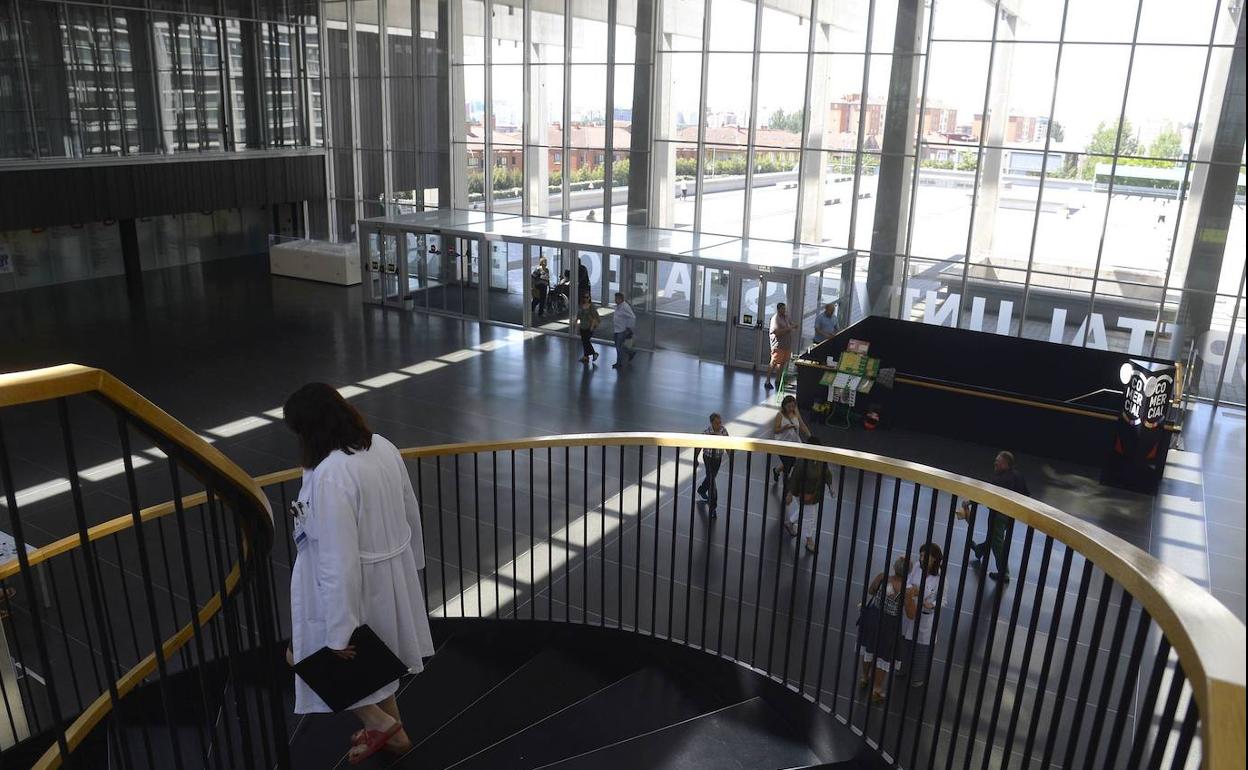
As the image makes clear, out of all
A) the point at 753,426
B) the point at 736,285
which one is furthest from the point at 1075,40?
the point at 753,426

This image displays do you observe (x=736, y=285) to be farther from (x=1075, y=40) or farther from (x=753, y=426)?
(x=1075, y=40)

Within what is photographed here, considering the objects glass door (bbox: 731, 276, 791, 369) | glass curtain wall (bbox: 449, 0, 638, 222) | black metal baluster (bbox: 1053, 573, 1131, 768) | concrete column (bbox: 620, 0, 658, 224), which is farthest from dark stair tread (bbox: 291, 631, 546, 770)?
glass curtain wall (bbox: 449, 0, 638, 222)

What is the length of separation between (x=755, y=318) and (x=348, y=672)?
1351cm

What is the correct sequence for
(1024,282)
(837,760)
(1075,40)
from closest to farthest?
(837,760)
(1075,40)
(1024,282)

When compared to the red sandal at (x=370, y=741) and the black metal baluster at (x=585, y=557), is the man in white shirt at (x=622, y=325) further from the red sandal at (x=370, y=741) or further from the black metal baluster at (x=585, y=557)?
the red sandal at (x=370, y=741)

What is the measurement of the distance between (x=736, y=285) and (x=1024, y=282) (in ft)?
17.9

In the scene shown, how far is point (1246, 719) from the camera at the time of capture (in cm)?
127

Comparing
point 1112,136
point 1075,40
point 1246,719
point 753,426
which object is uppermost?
point 1075,40

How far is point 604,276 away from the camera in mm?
18688

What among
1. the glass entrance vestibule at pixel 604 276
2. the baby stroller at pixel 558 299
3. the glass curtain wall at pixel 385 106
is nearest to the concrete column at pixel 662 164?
the glass entrance vestibule at pixel 604 276

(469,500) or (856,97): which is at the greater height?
(856,97)

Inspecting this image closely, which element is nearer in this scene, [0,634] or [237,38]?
[0,634]

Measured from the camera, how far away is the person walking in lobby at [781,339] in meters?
15.0

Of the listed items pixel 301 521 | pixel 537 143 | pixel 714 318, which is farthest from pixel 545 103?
pixel 301 521
